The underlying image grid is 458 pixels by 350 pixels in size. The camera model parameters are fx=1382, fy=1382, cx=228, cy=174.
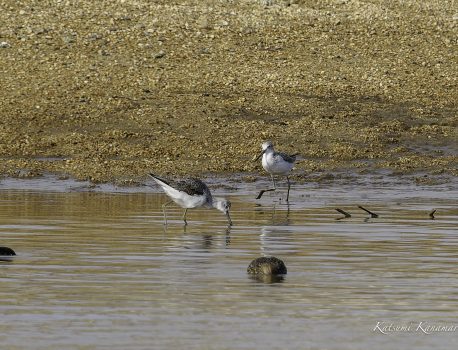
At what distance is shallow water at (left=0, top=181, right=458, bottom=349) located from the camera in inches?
397

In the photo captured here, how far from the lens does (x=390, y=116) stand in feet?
84.7

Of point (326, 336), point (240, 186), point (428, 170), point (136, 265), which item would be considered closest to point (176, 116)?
point (240, 186)

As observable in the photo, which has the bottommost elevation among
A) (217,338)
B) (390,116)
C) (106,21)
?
(217,338)

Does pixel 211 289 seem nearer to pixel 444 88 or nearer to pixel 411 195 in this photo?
pixel 411 195

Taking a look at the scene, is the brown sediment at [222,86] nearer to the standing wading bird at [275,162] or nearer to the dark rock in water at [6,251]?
the standing wading bird at [275,162]

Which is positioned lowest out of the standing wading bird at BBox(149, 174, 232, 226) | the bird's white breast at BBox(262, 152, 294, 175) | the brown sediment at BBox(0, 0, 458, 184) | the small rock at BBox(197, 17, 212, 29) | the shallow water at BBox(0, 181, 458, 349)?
the shallow water at BBox(0, 181, 458, 349)

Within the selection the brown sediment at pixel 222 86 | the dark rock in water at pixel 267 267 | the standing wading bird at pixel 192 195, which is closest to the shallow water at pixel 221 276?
the dark rock in water at pixel 267 267

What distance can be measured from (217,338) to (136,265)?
12.0 ft

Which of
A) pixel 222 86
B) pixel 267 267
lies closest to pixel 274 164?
pixel 222 86

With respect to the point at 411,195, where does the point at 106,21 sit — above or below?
above

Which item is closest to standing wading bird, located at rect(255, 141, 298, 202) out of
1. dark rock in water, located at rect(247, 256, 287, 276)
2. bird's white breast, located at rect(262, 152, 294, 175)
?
bird's white breast, located at rect(262, 152, 294, 175)

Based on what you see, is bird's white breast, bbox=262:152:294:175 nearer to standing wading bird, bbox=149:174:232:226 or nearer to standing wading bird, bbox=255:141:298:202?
standing wading bird, bbox=255:141:298:202

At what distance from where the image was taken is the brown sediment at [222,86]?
24.1 metres

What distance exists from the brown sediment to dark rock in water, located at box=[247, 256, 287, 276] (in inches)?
394
